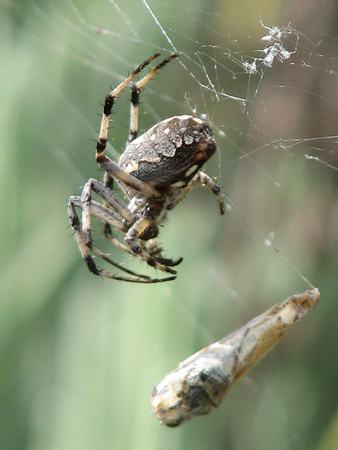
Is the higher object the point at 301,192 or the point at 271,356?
the point at 301,192

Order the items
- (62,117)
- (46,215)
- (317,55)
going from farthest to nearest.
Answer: (62,117), (46,215), (317,55)

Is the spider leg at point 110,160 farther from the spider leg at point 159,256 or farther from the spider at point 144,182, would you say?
the spider leg at point 159,256

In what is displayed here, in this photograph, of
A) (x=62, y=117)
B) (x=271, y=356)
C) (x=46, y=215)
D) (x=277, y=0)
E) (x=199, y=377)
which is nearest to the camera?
(x=199, y=377)

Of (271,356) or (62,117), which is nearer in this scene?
(271,356)

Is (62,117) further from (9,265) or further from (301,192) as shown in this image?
(301,192)

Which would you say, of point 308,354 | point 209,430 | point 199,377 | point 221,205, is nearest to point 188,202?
point 221,205

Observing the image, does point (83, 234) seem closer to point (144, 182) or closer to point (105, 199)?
point (105, 199)
